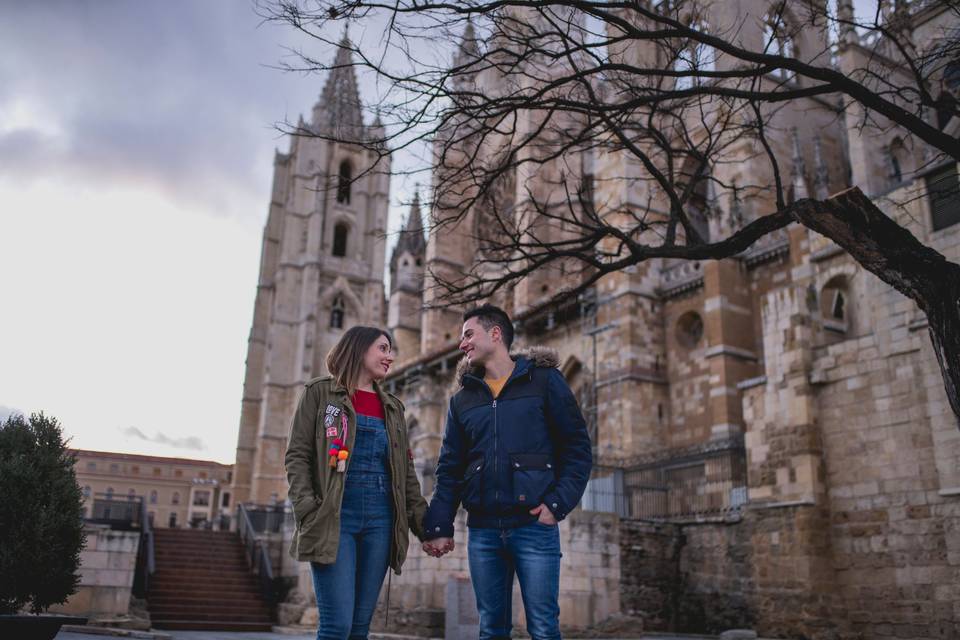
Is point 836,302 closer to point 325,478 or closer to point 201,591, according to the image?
point 201,591

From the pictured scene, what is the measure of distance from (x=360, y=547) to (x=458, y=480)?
60 centimetres

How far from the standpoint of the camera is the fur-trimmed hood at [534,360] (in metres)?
4.35

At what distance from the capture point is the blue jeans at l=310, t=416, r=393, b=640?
3920 millimetres

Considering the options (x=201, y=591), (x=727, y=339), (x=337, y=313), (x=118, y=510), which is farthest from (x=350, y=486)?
(x=337, y=313)

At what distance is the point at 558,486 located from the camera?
13.1ft

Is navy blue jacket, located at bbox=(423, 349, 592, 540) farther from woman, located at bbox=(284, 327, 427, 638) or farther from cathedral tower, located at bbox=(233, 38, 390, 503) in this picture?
cathedral tower, located at bbox=(233, 38, 390, 503)

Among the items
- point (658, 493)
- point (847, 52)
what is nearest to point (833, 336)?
point (658, 493)

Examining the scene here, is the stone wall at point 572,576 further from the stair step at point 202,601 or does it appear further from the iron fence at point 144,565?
the iron fence at point 144,565

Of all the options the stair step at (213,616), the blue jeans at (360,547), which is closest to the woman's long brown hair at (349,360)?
the blue jeans at (360,547)

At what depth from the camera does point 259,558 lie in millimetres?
17781

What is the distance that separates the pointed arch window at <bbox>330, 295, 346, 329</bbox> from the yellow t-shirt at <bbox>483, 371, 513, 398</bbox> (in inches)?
1812

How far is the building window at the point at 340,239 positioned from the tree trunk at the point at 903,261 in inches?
1846

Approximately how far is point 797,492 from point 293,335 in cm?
3972

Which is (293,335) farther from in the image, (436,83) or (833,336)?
(436,83)
